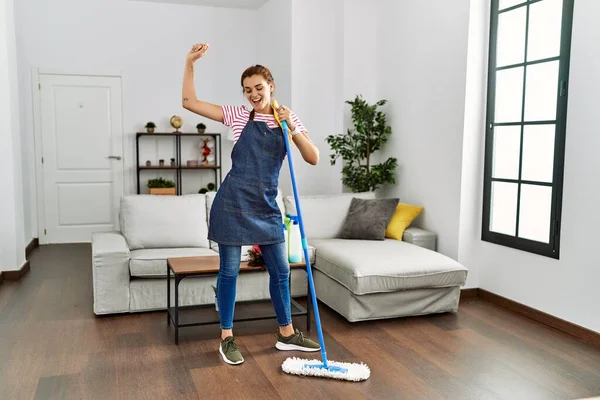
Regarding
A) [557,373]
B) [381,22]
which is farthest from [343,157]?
[557,373]

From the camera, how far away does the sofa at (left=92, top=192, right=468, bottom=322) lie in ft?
12.3

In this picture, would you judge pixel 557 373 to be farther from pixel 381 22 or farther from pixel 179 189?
pixel 179 189

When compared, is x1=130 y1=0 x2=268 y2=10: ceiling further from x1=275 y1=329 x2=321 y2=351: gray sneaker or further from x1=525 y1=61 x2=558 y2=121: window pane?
x1=275 y1=329 x2=321 y2=351: gray sneaker

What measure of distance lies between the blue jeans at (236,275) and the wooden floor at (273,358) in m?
0.27

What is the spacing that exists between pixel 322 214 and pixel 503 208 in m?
1.40

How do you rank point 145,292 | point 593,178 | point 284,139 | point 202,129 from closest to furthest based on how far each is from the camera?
point 284,139 < point 593,178 < point 145,292 < point 202,129

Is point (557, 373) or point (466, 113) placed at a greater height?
point (466, 113)

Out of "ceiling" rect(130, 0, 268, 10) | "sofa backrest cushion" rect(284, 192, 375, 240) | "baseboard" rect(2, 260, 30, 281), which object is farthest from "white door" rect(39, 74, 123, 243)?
"sofa backrest cushion" rect(284, 192, 375, 240)

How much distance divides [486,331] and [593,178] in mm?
1117

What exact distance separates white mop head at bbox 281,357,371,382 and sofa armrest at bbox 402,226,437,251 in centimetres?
176

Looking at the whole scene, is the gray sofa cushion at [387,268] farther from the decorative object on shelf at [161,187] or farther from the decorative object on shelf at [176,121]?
the decorative object on shelf at [176,121]

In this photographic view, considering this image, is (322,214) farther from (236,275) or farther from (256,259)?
(236,275)

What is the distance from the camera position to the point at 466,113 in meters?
4.34

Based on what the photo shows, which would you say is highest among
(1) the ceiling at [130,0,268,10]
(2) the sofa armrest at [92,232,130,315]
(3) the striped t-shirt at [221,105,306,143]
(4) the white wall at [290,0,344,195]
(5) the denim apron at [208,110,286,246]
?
(1) the ceiling at [130,0,268,10]
